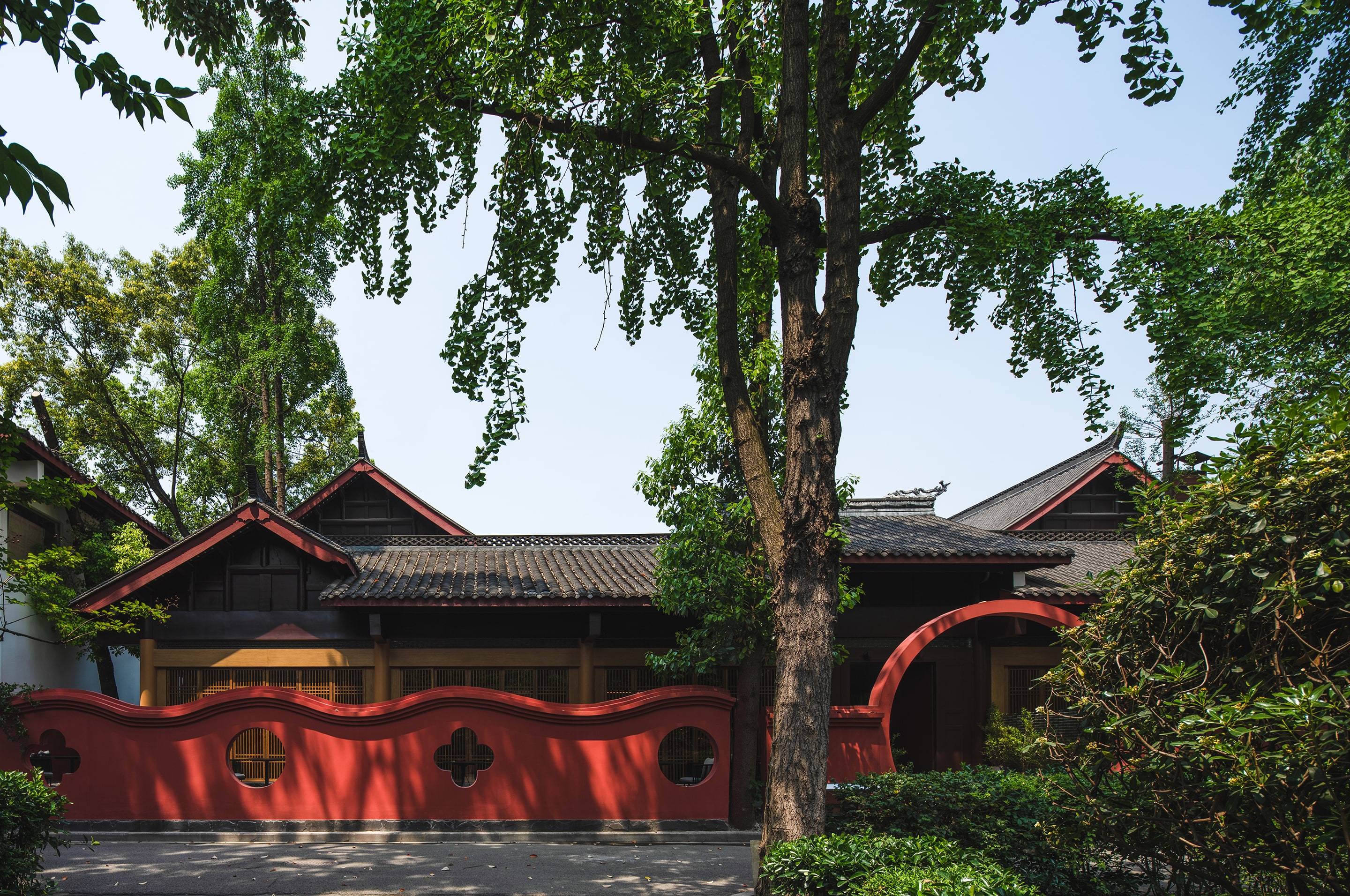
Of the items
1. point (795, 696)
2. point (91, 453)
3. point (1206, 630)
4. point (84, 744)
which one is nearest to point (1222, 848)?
point (1206, 630)

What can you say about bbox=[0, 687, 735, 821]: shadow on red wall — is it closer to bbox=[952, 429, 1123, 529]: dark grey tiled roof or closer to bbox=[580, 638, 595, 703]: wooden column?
bbox=[580, 638, 595, 703]: wooden column

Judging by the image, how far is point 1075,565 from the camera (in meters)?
15.0

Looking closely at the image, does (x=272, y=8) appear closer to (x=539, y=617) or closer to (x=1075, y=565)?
(x=539, y=617)

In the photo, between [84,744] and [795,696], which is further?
[84,744]

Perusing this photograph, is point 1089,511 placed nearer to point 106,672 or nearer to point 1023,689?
point 1023,689

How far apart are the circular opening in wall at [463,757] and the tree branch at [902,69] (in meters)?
9.54

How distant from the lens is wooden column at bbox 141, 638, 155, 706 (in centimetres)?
1238

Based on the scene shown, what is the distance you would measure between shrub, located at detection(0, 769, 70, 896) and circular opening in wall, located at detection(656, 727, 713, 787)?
7.29 m

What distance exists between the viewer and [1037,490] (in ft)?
65.9

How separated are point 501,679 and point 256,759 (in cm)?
348

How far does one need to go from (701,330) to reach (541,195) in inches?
91.3

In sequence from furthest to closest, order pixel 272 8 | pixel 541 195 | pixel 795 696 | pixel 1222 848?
pixel 541 195 → pixel 272 8 → pixel 795 696 → pixel 1222 848

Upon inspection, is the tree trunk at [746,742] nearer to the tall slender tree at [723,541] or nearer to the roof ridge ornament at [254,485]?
the tall slender tree at [723,541]

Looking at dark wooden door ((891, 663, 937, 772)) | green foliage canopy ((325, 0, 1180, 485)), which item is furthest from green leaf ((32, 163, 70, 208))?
dark wooden door ((891, 663, 937, 772))
